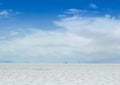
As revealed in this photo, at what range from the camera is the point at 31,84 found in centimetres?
1066

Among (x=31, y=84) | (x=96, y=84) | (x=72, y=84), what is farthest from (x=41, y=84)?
(x=96, y=84)

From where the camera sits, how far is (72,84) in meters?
10.8

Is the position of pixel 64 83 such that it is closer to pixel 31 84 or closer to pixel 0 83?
pixel 31 84

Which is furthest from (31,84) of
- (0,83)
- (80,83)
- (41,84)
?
(80,83)

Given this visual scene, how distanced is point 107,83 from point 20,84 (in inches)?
141

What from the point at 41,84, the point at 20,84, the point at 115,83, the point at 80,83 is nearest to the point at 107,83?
the point at 115,83

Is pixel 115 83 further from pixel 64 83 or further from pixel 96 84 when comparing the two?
pixel 64 83

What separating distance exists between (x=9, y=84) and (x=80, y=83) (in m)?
2.92

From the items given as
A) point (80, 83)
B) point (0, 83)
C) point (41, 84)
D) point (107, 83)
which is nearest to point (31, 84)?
point (41, 84)

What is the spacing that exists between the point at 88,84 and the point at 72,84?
2.13 feet

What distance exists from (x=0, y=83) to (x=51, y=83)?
2.09 m

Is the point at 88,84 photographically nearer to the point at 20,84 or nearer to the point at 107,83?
the point at 107,83

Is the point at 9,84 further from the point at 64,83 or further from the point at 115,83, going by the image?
the point at 115,83

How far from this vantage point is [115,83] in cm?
1091
